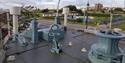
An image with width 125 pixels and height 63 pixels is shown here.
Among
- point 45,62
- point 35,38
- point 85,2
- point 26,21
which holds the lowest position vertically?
point 45,62

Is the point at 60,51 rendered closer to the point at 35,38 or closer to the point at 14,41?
the point at 35,38

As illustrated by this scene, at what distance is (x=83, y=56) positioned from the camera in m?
3.90

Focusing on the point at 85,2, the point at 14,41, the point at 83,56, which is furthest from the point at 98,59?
the point at 85,2

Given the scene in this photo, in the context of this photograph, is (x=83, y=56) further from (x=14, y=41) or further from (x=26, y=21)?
(x=26, y=21)

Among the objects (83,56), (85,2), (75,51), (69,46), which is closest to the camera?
(83,56)

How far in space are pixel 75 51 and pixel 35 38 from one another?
4.33 ft

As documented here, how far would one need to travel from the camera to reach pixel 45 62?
3.44 meters

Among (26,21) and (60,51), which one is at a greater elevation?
(26,21)

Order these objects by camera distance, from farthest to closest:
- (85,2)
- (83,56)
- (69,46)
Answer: (85,2)
(69,46)
(83,56)

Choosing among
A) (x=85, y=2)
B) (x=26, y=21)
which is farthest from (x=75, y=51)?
(x=85, y=2)

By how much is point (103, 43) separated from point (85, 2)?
274 inches

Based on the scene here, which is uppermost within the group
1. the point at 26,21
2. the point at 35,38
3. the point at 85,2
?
the point at 85,2

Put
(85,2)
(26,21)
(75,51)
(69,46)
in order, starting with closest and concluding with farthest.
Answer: (75,51)
(69,46)
(26,21)
(85,2)

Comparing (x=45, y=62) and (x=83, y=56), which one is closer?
(x=45, y=62)
